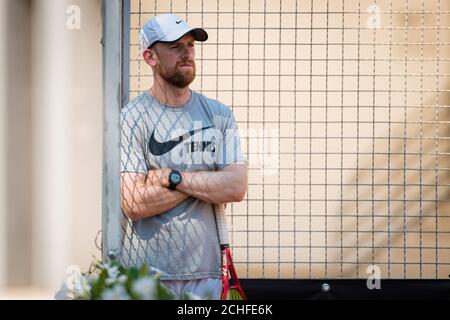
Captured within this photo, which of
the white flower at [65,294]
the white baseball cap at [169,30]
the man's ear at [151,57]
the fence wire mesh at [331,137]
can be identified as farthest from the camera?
the fence wire mesh at [331,137]

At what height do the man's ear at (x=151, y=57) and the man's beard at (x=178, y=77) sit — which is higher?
the man's ear at (x=151, y=57)

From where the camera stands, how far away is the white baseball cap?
4.24m

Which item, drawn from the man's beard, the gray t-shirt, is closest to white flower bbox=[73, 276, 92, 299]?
the gray t-shirt

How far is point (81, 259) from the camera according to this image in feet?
21.0

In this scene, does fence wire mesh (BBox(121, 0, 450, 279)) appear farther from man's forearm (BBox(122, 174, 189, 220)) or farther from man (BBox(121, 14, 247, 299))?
man's forearm (BBox(122, 174, 189, 220))

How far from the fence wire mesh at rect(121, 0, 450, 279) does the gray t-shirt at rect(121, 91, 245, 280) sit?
1.54 m

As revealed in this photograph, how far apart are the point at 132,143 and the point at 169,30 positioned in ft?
1.56

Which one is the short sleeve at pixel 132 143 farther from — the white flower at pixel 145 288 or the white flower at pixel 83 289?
the white flower at pixel 145 288

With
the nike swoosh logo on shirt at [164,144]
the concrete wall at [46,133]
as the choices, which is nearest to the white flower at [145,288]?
the nike swoosh logo on shirt at [164,144]

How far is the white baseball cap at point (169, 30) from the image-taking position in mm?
4238

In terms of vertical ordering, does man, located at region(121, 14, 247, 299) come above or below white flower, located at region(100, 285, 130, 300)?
above

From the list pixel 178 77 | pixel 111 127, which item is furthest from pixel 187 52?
pixel 111 127
